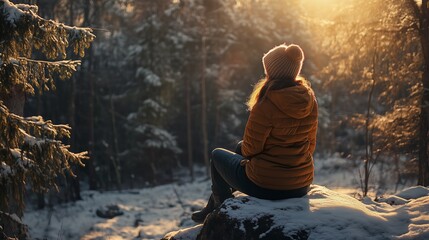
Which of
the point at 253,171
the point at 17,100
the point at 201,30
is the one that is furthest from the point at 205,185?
the point at 253,171

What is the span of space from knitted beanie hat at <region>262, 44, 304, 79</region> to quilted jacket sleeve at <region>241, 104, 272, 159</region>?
16.1 inches

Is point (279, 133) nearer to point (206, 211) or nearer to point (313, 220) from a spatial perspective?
point (313, 220)

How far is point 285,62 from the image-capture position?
4.37 metres

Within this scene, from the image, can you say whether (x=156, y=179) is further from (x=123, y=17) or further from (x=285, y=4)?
(x=285, y=4)

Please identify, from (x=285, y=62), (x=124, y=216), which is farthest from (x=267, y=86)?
(x=124, y=216)

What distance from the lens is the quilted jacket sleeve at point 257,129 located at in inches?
169

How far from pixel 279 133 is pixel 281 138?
65mm

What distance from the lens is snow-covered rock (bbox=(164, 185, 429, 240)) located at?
3.90 m

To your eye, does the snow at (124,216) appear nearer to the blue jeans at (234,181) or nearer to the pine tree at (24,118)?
the blue jeans at (234,181)

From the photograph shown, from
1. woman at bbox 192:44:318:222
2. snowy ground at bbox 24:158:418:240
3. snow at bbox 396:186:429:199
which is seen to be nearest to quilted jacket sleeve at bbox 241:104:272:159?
woman at bbox 192:44:318:222

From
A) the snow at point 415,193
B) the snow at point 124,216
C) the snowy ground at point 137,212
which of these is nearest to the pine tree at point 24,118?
the snow at point 415,193

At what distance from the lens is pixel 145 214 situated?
15.0 m

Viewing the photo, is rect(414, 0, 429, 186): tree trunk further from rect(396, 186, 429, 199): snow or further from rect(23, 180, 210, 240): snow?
rect(23, 180, 210, 240): snow

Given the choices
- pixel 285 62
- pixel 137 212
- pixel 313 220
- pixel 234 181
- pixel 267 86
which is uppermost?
pixel 285 62
